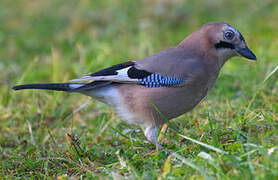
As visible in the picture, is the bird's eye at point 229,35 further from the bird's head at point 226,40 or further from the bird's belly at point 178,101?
the bird's belly at point 178,101

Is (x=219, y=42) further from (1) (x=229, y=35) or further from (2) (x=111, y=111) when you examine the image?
(2) (x=111, y=111)

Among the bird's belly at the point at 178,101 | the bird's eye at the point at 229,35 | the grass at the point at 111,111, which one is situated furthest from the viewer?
the bird's eye at the point at 229,35

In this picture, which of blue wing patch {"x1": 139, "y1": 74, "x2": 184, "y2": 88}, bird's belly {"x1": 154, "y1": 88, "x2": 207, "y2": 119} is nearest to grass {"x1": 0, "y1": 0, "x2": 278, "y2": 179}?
bird's belly {"x1": 154, "y1": 88, "x2": 207, "y2": 119}

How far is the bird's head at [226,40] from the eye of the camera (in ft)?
13.1

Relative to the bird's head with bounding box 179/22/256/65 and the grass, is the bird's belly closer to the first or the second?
the grass

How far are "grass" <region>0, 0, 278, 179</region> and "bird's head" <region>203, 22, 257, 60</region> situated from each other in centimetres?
47

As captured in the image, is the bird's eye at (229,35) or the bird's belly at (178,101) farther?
the bird's eye at (229,35)

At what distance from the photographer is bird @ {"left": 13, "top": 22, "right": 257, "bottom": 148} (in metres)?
3.84

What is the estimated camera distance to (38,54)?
7.70 meters

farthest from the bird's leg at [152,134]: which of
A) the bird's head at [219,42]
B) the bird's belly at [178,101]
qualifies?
the bird's head at [219,42]

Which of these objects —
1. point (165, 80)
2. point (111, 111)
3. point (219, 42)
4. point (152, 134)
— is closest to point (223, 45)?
point (219, 42)

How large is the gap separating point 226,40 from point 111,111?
1.65 meters

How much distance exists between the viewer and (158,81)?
12.8 feet

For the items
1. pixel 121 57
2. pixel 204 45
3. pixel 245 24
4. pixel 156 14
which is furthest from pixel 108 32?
pixel 204 45
